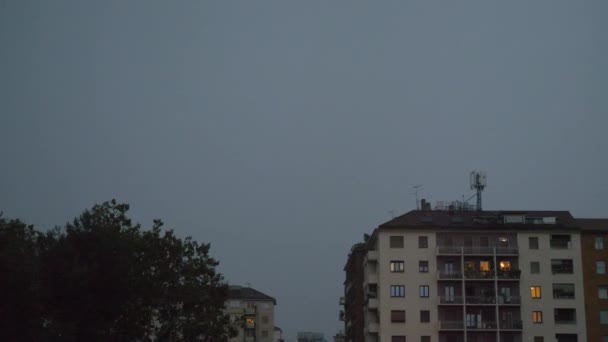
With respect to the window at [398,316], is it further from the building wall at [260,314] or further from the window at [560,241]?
the building wall at [260,314]

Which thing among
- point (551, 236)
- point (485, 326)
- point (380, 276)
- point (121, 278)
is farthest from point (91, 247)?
point (551, 236)

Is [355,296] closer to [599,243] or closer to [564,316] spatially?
[564,316]

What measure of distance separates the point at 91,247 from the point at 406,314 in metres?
48.2

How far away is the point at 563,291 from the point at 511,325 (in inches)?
297

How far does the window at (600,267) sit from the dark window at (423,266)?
795 inches

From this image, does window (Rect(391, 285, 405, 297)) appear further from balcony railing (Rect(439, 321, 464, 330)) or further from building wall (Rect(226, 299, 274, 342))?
building wall (Rect(226, 299, 274, 342))

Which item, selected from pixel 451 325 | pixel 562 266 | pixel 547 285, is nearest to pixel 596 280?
pixel 562 266

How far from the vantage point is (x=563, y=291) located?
103m

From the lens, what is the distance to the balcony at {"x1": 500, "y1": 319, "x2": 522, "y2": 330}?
102 m

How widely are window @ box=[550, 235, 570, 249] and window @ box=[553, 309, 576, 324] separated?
7.70 meters

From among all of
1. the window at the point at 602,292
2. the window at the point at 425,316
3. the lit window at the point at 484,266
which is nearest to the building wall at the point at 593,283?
the window at the point at 602,292

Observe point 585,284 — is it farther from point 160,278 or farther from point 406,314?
point 160,278

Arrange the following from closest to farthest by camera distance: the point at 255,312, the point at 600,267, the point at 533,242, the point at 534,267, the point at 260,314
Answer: the point at 600,267 < the point at 534,267 < the point at 533,242 < the point at 255,312 < the point at 260,314

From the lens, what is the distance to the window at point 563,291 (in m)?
102
